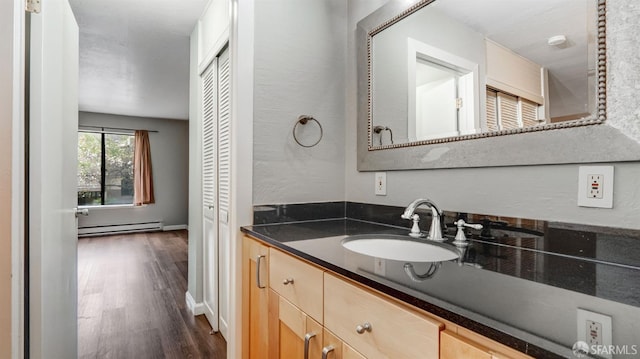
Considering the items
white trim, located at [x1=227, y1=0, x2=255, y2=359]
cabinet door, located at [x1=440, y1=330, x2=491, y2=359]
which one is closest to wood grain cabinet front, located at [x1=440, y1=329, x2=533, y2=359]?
cabinet door, located at [x1=440, y1=330, x2=491, y2=359]

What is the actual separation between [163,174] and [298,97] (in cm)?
591

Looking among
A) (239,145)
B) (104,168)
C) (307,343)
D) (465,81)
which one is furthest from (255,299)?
(104,168)

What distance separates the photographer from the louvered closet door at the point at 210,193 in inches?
88.3

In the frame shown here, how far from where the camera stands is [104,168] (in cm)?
606

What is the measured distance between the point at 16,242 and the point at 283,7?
152 cm

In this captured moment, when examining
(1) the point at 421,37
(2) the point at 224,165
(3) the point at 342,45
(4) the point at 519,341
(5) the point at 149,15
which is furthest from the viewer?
(5) the point at 149,15

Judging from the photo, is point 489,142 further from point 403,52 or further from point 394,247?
A: point 403,52

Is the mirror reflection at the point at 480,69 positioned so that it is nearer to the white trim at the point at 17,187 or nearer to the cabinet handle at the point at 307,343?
the cabinet handle at the point at 307,343

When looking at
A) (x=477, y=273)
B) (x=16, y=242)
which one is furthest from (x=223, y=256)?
(x=477, y=273)

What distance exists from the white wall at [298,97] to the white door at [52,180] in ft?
2.73

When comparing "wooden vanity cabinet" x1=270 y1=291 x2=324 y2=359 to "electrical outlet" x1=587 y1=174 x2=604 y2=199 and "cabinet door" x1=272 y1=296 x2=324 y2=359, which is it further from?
"electrical outlet" x1=587 y1=174 x2=604 y2=199

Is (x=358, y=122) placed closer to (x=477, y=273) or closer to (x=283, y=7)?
(x=283, y=7)

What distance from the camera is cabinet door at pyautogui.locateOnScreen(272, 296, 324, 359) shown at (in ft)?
3.10

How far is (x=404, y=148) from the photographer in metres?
1.47
